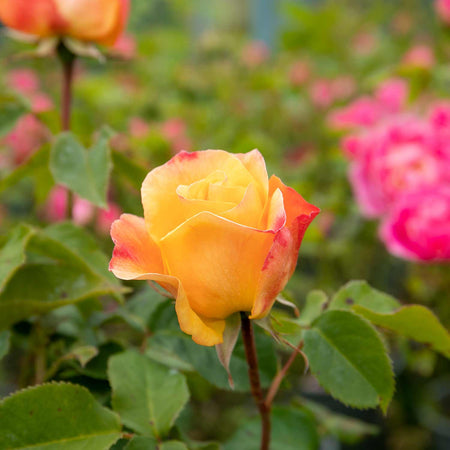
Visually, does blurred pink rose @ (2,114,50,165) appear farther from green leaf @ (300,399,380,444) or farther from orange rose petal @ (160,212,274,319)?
orange rose petal @ (160,212,274,319)

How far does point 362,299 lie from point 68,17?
325 millimetres

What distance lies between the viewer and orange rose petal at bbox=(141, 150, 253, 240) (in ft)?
0.74

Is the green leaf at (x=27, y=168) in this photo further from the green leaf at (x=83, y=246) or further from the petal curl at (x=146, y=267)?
the petal curl at (x=146, y=267)

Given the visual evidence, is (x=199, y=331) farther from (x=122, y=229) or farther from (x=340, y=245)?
(x=340, y=245)

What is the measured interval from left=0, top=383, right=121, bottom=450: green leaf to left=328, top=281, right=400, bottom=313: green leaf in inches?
5.5

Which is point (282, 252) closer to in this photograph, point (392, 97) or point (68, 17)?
point (68, 17)

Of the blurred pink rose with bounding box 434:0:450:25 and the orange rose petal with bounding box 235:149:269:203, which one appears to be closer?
the orange rose petal with bounding box 235:149:269:203

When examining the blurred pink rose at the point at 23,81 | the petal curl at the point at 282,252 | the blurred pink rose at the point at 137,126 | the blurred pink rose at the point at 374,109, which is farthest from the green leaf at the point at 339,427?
the blurred pink rose at the point at 23,81

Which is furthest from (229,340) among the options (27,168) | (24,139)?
(24,139)

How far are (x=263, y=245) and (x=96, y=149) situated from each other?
0.20 metres

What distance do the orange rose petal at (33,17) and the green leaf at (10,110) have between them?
0.06 metres

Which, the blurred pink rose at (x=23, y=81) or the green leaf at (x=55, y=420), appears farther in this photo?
the blurred pink rose at (x=23, y=81)

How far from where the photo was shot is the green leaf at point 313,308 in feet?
0.97

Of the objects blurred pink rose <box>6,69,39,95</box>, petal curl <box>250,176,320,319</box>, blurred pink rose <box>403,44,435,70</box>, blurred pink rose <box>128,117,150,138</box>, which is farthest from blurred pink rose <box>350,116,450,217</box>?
blurred pink rose <box>6,69,39,95</box>
